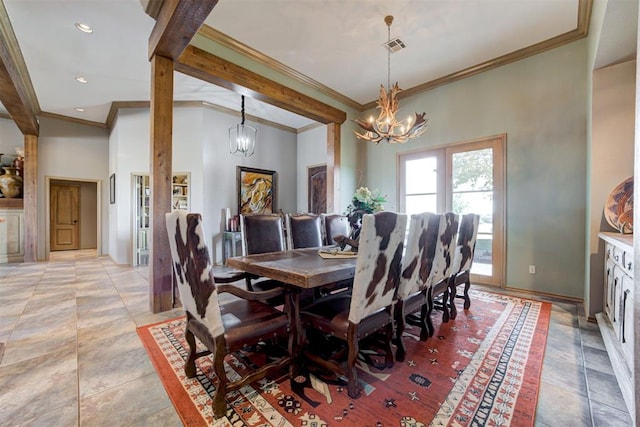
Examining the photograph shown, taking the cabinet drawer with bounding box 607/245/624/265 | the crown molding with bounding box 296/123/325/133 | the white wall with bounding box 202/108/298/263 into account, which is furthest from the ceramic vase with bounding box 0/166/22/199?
the cabinet drawer with bounding box 607/245/624/265

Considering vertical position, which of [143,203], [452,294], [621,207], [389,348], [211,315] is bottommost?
[389,348]

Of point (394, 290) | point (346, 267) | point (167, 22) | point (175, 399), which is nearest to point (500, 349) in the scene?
point (394, 290)

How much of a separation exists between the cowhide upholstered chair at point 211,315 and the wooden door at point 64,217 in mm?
8682

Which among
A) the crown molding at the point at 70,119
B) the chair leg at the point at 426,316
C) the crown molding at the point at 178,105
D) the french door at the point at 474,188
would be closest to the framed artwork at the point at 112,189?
the crown molding at the point at 178,105

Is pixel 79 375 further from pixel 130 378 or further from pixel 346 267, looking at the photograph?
pixel 346 267

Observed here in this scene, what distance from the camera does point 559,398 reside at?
1647 mm

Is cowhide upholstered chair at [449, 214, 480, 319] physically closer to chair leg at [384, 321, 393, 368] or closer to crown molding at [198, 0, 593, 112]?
chair leg at [384, 321, 393, 368]

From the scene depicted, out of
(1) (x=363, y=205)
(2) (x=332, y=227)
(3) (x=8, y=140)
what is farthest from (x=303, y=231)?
(3) (x=8, y=140)

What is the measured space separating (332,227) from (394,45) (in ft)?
8.12

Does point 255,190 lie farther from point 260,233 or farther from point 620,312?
point 620,312

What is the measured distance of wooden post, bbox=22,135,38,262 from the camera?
5809mm

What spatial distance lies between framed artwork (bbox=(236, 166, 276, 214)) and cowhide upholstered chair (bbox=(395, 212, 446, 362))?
453cm

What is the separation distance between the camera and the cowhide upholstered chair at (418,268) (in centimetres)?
200

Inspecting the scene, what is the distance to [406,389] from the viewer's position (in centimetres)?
171
